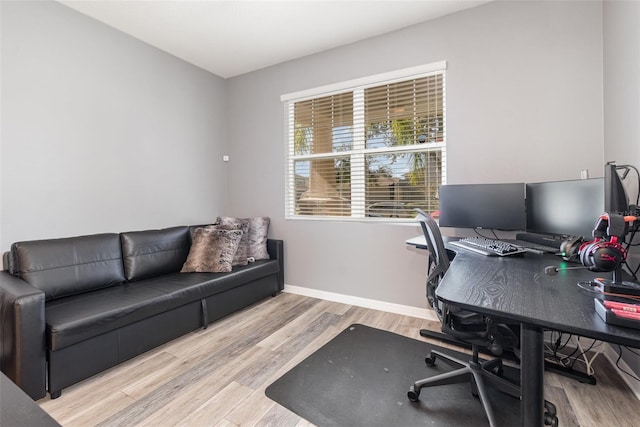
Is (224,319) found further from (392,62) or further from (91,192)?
(392,62)

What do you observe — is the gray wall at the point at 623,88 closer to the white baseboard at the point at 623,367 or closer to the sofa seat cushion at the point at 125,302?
the white baseboard at the point at 623,367

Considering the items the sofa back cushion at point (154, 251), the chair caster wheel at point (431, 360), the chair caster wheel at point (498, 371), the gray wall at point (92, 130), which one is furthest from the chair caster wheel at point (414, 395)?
the gray wall at point (92, 130)

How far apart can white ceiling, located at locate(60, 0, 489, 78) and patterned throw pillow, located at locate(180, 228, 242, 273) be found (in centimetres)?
199

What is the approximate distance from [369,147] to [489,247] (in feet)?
5.31

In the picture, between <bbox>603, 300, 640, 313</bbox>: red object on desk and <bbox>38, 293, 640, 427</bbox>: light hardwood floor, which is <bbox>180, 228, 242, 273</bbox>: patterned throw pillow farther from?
<bbox>603, 300, 640, 313</bbox>: red object on desk

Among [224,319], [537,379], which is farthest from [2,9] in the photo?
[537,379]

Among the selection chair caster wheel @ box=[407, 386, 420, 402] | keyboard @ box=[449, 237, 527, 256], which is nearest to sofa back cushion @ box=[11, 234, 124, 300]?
chair caster wheel @ box=[407, 386, 420, 402]

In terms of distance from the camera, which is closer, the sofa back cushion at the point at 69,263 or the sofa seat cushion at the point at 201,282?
the sofa back cushion at the point at 69,263

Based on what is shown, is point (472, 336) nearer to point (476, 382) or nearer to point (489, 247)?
point (476, 382)

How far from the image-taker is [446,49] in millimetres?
2631

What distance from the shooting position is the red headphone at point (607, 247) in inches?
39.1

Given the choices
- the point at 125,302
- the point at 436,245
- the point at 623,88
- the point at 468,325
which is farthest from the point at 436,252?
the point at 125,302

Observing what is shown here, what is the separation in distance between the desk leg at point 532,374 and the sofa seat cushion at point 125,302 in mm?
2221

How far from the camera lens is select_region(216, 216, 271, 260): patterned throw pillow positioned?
3.33 metres
